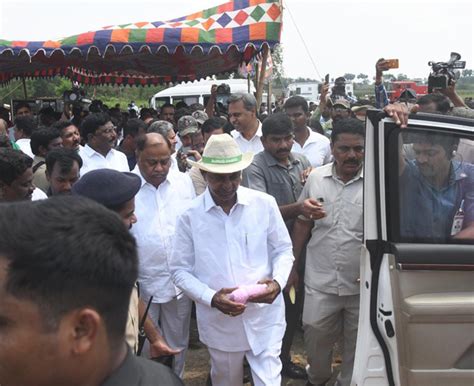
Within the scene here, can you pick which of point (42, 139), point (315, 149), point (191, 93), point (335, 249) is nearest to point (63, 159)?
point (42, 139)

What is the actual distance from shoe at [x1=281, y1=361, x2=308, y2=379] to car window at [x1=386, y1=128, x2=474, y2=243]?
1.93 m

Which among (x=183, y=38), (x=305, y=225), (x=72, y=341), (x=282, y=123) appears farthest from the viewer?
(x=183, y=38)

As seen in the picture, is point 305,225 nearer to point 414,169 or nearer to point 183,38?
point 414,169

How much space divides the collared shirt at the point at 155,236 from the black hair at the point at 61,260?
2.10 m

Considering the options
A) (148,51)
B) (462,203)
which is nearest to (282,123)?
(462,203)

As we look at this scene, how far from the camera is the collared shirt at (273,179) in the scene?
141 inches

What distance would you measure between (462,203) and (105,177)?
61.5 inches

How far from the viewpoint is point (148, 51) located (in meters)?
7.46

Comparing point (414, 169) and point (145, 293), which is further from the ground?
point (414, 169)

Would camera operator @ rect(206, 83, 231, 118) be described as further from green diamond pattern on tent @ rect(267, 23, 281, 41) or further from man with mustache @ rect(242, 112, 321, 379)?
man with mustache @ rect(242, 112, 321, 379)

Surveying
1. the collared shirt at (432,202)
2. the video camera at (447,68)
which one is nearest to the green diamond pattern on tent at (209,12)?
the video camera at (447,68)

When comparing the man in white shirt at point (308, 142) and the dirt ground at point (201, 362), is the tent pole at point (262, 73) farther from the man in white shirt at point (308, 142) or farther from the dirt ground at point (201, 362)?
the dirt ground at point (201, 362)

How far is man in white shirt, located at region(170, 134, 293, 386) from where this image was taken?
2721mm

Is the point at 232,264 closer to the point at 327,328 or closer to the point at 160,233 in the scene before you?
the point at 160,233
